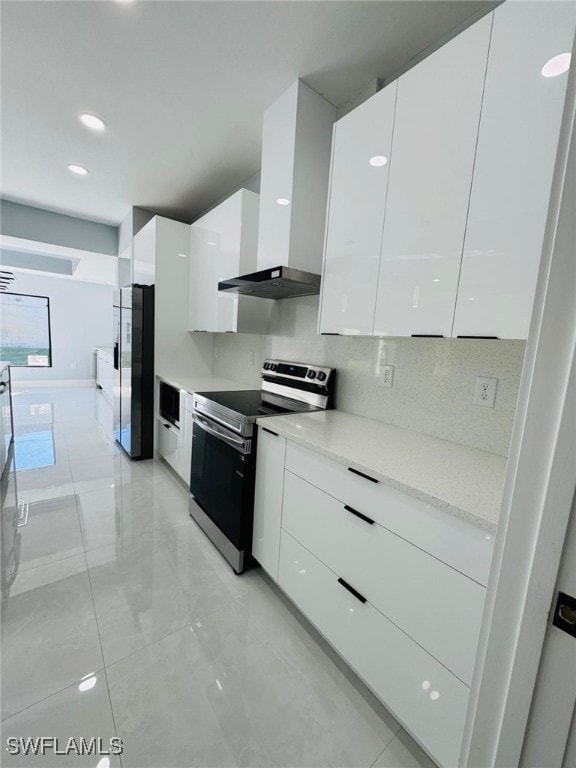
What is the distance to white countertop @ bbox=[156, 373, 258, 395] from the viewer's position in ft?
8.32

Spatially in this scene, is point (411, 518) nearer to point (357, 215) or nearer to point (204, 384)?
point (357, 215)

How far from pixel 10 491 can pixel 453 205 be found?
345 centimetres

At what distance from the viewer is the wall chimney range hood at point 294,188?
5.99 feet

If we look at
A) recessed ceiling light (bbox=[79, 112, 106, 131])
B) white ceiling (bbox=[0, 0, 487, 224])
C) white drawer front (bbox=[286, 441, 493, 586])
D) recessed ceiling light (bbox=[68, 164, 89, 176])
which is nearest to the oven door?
white drawer front (bbox=[286, 441, 493, 586])

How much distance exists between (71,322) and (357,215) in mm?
7866

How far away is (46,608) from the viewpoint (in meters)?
1.51

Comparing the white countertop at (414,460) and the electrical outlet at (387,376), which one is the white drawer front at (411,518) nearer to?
the white countertop at (414,460)

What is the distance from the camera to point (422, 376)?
1.56 m

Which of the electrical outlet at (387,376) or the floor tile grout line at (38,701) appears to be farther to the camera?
the electrical outlet at (387,376)

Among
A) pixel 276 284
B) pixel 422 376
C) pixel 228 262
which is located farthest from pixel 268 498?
pixel 228 262

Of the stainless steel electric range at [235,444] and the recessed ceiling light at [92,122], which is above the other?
the recessed ceiling light at [92,122]

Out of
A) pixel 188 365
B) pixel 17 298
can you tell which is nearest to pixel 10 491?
pixel 188 365

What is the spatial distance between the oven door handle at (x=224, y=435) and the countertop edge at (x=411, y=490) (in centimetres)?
34

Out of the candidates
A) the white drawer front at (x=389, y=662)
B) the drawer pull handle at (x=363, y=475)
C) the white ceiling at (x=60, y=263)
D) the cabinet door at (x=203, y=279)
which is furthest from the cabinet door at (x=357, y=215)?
the white ceiling at (x=60, y=263)
